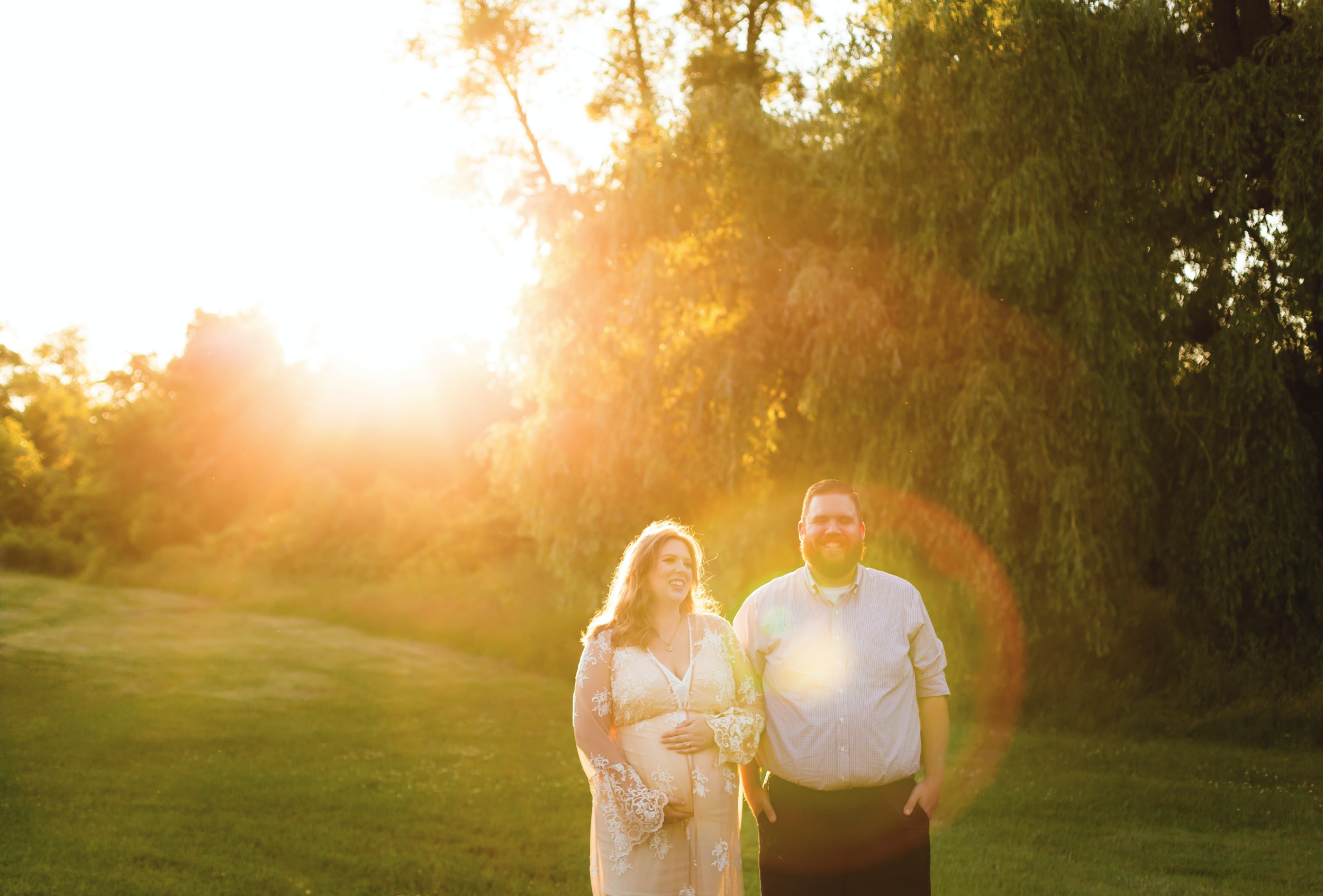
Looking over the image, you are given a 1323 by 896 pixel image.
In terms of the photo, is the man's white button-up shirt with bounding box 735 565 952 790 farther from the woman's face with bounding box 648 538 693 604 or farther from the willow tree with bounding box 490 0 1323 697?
the willow tree with bounding box 490 0 1323 697

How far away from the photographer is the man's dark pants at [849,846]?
11.4ft

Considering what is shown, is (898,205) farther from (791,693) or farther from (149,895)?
(149,895)

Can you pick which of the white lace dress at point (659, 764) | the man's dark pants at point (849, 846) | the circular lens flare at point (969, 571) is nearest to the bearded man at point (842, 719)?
the man's dark pants at point (849, 846)

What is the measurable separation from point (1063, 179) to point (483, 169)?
37.3 ft

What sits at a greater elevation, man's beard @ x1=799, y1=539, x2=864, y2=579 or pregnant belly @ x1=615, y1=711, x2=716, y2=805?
man's beard @ x1=799, y1=539, x2=864, y2=579

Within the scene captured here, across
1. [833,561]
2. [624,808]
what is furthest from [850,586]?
[624,808]

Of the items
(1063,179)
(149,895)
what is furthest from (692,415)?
(149,895)

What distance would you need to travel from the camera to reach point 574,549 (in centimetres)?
1321

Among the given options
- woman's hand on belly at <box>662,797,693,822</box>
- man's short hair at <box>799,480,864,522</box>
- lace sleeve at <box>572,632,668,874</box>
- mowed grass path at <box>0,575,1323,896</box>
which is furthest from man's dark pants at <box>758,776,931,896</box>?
mowed grass path at <box>0,575,1323,896</box>

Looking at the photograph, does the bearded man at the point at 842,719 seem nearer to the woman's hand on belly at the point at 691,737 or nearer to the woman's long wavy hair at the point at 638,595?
the woman's hand on belly at the point at 691,737

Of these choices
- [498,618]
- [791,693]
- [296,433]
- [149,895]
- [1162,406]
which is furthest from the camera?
[296,433]

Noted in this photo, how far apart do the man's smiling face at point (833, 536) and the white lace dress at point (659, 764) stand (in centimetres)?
48

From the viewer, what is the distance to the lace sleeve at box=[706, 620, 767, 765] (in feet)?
12.1

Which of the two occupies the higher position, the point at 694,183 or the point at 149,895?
the point at 694,183
